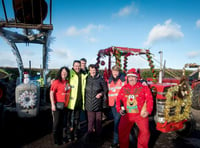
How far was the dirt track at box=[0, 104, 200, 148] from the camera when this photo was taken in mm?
3234

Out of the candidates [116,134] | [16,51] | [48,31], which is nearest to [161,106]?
[116,134]

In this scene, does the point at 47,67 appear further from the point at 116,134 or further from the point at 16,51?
the point at 116,134

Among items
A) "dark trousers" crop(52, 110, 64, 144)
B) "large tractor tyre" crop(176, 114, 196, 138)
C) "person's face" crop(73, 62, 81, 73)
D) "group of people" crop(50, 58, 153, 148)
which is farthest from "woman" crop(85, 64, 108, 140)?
"large tractor tyre" crop(176, 114, 196, 138)

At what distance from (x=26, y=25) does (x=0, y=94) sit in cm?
226

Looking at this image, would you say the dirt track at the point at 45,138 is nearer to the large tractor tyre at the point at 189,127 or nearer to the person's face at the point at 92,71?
the large tractor tyre at the point at 189,127

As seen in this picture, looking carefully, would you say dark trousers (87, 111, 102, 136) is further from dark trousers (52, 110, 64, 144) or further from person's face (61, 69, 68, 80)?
person's face (61, 69, 68, 80)

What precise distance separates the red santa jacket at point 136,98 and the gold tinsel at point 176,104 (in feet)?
1.91

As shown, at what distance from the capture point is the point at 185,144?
11.2 ft

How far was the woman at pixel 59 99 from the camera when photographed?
9.89 ft

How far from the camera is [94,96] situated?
322 centimetres

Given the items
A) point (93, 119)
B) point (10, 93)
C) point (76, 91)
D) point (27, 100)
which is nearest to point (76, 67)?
point (76, 91)

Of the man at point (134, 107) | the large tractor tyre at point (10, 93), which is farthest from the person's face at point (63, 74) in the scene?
the large tractor tyre at point (10, 93)

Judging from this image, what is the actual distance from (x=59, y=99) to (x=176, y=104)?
228 cm

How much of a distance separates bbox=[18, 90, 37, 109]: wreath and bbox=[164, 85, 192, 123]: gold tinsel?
325 cm
